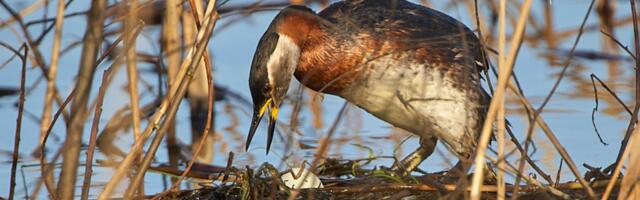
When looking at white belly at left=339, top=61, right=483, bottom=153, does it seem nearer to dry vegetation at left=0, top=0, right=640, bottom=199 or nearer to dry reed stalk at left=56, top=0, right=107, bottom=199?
dry vegetation at left=0, top=0, right=640, bottom=199

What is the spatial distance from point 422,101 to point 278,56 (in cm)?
72

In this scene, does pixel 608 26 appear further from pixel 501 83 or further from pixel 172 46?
pixel 501 83

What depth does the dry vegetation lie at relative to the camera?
4.47 metres

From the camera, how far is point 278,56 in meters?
6.21

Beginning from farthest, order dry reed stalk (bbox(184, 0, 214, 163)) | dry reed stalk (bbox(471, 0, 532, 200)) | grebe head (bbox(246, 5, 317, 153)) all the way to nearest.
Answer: dry reed stalk (bbox(184, 0, 214, 163))
grebe head (bbox(246, 5, 317, 153))
dry reed stalk (bbox(471, 0, 532, 200))

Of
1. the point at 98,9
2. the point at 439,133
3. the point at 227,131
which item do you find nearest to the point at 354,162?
the point at 439,133

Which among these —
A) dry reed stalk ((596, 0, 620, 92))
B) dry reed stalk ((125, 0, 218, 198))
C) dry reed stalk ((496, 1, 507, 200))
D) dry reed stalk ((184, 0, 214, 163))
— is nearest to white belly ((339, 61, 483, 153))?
dry reed stalk ((496, 1, 507, 200))

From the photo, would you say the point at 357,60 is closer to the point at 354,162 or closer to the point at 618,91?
the point at 354,162

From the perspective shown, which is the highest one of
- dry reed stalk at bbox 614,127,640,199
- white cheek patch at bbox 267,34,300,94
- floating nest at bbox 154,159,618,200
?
white cheek patch at bbox 267,34,300,94

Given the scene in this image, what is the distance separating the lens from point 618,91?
9445mm

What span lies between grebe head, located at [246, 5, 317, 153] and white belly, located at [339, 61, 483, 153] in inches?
12.0

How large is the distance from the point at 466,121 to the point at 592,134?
6.86 feet

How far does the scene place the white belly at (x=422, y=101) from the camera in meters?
6.27

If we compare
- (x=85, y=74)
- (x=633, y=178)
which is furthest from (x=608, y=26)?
(x=85, y=74)
